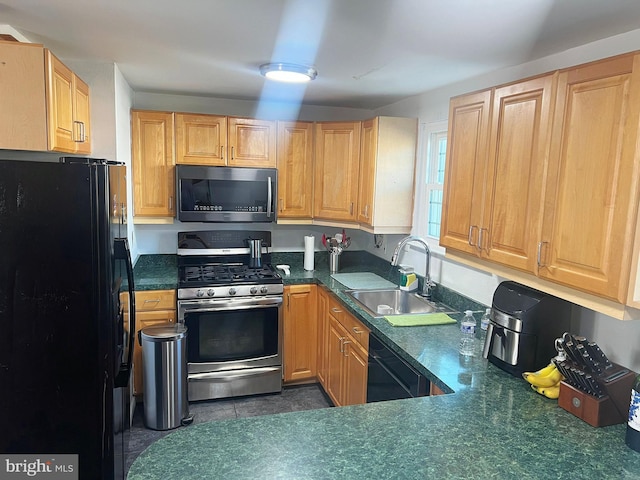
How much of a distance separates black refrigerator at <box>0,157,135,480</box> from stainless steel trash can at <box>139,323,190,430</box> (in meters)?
1.03

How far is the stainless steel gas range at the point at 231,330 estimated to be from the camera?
3.23 meters

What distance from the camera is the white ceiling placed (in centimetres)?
157

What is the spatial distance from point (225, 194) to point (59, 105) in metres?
1.53

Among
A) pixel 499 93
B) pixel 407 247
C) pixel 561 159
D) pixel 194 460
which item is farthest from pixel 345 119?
pixel 194 460

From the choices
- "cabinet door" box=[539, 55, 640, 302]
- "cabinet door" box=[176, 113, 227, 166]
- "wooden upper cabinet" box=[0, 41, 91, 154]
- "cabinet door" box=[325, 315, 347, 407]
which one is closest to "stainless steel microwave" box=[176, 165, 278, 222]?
"cabinet door" box=[176, 113, 227, 166]

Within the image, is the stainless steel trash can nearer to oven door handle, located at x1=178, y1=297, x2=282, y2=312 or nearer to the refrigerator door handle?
oven door handle, located at x1=178, y1=297, x2=282, y2=312

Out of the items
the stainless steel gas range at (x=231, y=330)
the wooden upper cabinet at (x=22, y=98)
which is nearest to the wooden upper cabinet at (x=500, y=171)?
the stainless steel gas range at (x=231, y=330)

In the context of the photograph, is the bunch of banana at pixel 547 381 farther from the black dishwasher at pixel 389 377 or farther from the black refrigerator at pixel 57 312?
the black refrigerator at pixel 57 312

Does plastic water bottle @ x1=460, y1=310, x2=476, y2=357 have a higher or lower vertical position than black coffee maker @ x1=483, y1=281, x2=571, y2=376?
lower

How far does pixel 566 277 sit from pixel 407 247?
→ 1921 millimetres

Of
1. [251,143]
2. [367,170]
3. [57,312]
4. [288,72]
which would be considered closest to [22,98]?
[57,312]

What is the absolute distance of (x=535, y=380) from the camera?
1.73 metres

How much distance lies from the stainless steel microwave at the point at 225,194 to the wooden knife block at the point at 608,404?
8.40 ft

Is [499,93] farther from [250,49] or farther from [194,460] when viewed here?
[194,460]
